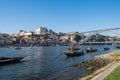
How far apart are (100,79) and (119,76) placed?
218cm

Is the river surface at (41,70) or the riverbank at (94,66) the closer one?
the riverbank at (94,66)

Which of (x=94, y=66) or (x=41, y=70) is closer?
(x=41, y=70)

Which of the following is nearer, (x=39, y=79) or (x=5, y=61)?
(x=39, y=79)

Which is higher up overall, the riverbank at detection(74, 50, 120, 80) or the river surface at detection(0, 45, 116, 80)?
the riverbank at detection(74, 50, 120, 80)

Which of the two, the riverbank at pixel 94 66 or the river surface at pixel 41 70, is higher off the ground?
the riverbank at pixel 94 66

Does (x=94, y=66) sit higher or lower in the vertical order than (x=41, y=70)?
higher

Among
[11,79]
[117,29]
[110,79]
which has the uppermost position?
[117,29]

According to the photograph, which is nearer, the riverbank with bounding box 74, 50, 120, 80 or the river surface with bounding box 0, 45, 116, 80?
the riverbank with bounding box 74, 50, 120, 80

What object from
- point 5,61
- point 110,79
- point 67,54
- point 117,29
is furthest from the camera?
point 117,29

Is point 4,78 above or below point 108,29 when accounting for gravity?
below

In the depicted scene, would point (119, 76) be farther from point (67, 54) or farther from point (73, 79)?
point (67, 54)

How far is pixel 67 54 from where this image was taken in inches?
3317

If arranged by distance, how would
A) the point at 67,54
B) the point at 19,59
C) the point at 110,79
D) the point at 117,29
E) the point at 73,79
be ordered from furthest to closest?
the point at 117,29
the point at 67,54
the point at 19,59
the point at 73,79
the point at 110,79

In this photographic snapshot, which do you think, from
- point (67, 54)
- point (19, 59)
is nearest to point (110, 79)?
point (19, 59)
